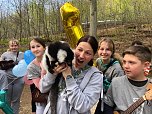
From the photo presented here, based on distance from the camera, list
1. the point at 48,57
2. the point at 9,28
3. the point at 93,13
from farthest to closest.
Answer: the point at 9,28, the point at 93,13, the point at 48,57

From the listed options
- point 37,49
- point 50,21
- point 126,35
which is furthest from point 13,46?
point 50,21

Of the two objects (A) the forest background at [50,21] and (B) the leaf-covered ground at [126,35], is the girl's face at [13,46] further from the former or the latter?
(A) the forest background at [50,21]

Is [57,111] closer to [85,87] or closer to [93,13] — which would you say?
[85,87]

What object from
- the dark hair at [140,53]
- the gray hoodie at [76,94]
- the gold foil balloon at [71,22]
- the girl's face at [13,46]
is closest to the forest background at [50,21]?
→ the gold foil balloon at [71,22]

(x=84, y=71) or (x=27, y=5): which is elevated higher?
(x=27, y=5)

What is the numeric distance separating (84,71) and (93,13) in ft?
18.8

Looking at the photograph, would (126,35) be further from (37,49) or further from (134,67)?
(134,67)

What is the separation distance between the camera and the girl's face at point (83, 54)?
74.2 inches

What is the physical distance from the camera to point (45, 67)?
1778 mm

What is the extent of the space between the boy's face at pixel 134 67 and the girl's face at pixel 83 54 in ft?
0.83

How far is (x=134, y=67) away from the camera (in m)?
1.86

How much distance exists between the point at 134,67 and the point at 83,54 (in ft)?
1.16

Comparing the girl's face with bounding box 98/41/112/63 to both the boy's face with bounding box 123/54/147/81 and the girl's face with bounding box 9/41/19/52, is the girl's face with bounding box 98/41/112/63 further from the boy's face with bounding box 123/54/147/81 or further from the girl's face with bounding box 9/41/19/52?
the girl's face with bounding box 9/41/19/52

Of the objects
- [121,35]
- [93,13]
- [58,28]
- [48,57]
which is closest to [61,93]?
[48,57]
